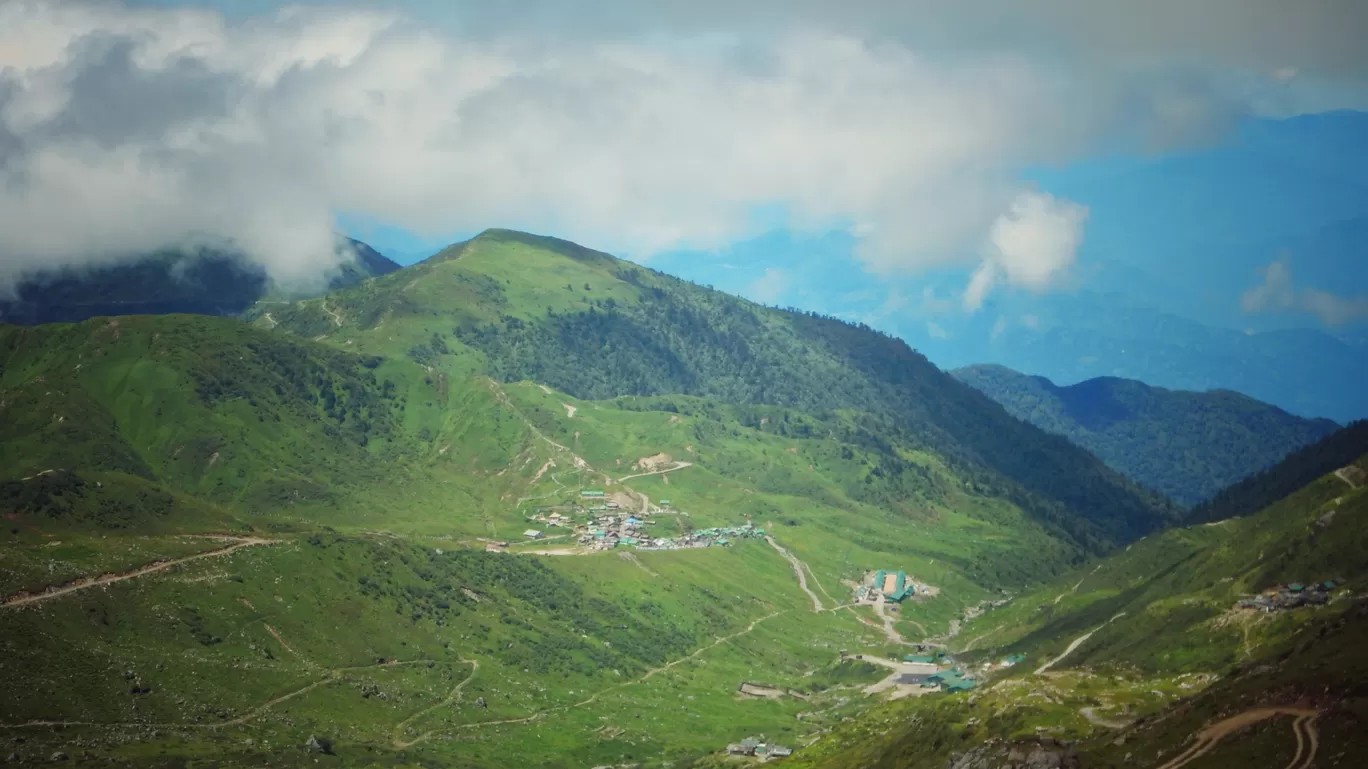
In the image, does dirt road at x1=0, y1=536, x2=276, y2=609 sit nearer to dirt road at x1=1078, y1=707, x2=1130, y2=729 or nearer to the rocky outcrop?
the rocky outcrop

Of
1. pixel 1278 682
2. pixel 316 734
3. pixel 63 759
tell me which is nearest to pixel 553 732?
pixel 316 734

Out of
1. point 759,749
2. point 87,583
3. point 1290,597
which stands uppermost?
point 1290,597

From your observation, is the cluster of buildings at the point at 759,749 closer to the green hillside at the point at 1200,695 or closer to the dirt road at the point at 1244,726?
the green hillside at the point at 1200,695

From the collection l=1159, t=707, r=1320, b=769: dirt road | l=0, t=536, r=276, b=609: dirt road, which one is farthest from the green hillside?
l=0, t=536, r=276, b=609: dirt road

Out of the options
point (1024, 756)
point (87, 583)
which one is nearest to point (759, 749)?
point (1024, 756)

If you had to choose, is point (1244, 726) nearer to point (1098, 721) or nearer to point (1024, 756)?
point (1024, 756)

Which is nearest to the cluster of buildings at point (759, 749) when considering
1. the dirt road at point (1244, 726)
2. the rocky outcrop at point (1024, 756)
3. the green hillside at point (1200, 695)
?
the green hillside at point (1200, 695)
